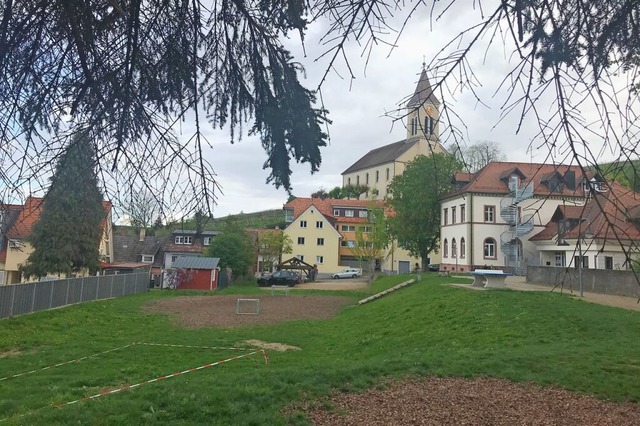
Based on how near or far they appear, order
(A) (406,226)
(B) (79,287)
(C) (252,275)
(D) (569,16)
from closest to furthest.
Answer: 1. (D) (569,16)
2. (B) (79,287)
3. (A) (406,226)
4. (C) (252,275)

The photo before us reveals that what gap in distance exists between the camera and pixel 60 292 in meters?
24.2

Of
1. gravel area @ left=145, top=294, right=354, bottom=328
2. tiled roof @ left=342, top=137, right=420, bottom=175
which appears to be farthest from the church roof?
tiled roof @ left=342, top=137, right=420, bottom=175

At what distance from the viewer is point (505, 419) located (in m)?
6.84

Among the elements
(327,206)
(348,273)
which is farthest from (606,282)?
(327,206)

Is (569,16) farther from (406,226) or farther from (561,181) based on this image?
(406,226)

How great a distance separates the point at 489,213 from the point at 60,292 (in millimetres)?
28151

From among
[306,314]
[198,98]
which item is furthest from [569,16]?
[306,314]

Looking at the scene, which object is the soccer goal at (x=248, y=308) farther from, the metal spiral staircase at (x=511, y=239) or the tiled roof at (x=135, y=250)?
the tiled roof at (x=135, y=250)

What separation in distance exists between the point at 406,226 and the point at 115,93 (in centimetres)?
4034

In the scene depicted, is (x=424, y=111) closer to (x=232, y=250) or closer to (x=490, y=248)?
(x=490, y=248)

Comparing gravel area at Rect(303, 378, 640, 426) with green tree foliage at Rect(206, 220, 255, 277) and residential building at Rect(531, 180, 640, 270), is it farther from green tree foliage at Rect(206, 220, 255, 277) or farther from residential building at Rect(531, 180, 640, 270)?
green tree foliage at Rect(206, 220, 255, 277)

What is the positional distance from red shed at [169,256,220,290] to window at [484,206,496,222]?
65.8ft

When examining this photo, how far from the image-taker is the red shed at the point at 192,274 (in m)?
40.4

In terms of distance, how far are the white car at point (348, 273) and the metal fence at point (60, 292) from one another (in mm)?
24128
